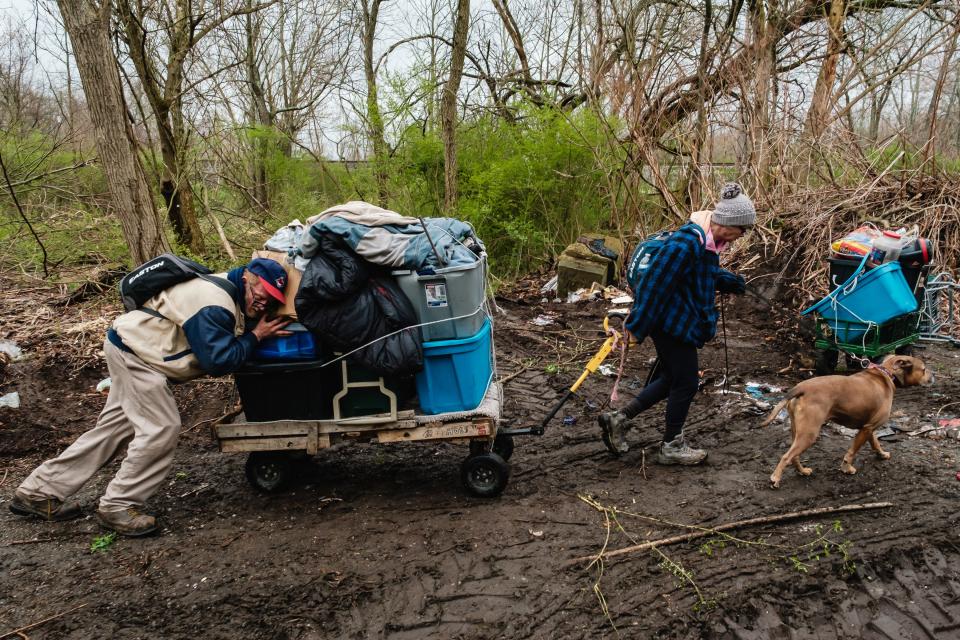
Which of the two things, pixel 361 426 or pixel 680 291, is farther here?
pixel 680 291

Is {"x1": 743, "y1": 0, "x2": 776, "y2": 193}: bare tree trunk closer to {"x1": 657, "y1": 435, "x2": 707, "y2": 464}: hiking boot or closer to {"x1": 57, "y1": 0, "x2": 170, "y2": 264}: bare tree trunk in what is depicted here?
{"x1": 657, "y1": 435, "x2": 707, "y2": 464}: hiking boot

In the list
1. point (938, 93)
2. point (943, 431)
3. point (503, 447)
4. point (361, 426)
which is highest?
point (938, 93)

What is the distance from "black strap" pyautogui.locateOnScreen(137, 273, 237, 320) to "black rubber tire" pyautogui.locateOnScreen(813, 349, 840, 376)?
563 centimetres

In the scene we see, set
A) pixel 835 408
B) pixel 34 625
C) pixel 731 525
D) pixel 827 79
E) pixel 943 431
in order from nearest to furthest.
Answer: pixel 34 625, pixel 731 525, pixel 835 408, pixel 943 431, pixel 827 79

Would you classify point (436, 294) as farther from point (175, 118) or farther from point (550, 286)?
point (175, 118)

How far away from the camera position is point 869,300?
19.5 feet

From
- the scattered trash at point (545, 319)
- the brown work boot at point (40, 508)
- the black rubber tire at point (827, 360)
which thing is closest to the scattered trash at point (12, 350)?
the brown work boot at point (40, 508)

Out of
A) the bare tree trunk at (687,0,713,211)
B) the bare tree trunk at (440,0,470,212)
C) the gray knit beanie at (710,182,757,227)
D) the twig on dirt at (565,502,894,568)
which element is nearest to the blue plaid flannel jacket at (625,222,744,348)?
the gray knit beanie at (710,182,757,227)

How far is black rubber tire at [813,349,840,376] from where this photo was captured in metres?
6.49

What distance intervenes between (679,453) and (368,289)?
2.56m

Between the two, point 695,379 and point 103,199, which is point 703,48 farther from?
point 103,199

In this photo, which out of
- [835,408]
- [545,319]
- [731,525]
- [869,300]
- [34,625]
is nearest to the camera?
[34,625]

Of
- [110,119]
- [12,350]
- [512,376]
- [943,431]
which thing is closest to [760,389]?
[943,431]

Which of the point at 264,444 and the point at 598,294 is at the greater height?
the point at 264,444
